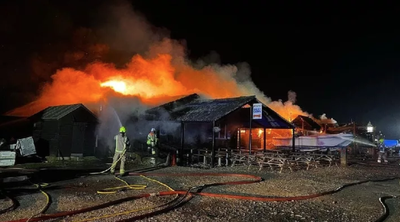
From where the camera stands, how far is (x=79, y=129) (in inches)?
722

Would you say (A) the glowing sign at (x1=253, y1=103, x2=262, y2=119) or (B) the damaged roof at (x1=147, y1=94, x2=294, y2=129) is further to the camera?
(A) the glowing sign at (x1=253, y1=103, x2=262, y2=119)

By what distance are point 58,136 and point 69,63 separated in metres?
22.9

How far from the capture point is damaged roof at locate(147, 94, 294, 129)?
58.5 feet

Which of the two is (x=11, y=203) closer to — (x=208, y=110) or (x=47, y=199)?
(x=47, y=199)

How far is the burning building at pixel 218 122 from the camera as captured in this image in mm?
19047

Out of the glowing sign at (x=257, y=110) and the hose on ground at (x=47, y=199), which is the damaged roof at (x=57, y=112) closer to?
the hose on ground at (x=47, y=199)

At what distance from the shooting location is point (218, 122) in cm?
2228

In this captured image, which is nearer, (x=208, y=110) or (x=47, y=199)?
(x=47, y=199)

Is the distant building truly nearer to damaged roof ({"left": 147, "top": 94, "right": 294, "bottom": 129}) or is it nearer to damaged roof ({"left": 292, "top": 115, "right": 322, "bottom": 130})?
damaged roof ({"left": 147, "top": 94, "right": 294, "bottom": 129})

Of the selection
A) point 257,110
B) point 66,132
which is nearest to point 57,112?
point 66,132

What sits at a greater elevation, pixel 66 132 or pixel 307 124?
pixel 307 124

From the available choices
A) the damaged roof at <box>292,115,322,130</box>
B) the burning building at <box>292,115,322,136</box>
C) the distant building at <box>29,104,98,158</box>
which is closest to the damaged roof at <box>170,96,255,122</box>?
the distant building at <box>29,104,98,158</box>

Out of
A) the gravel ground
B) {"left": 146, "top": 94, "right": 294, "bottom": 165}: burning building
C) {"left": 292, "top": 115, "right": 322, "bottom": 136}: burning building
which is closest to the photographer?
the gravel ground

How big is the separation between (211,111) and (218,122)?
3.65m
